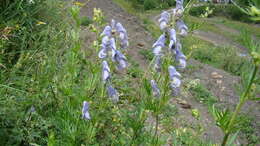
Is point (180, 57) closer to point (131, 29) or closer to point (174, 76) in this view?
point (174, 76)

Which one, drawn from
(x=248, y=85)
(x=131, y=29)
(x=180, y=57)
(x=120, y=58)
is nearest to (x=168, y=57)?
(x=180, y=57)

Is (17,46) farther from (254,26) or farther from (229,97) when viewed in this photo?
(254,26)

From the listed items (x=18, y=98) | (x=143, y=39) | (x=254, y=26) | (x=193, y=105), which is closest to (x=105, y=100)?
(x=18, y=98)

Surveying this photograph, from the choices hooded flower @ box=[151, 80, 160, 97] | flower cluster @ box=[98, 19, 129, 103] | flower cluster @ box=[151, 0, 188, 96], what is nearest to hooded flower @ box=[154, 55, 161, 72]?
flower cluster @ box=[151, 0, 188, 96]

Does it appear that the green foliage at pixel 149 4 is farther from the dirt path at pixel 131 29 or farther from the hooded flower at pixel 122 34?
the hooded flower at pixel 122 34

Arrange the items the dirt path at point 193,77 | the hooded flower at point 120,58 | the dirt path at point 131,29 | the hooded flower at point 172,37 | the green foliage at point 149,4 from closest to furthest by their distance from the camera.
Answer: the hooded flower at point 172,37 < the hooded flower at point 120,58 < the dirt path at point 193,77 < the dirt path at point 131,29 < the green foliage at point 149,4

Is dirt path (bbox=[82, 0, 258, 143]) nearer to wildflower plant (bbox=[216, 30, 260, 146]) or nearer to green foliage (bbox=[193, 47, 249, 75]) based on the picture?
green foliage (bbox=[193, 47, 249, 75])

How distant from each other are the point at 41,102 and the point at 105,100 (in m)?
0.73

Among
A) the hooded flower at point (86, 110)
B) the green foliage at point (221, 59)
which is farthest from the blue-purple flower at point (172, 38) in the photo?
the green foliage at point (221, 59)

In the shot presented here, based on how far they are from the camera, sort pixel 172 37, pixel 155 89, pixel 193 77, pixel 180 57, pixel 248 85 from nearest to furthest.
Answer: pixel 248 85, pixel 172 37, pixel 180 57, pixel 155 89, pixel 193 77

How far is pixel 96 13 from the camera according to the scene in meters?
2.53

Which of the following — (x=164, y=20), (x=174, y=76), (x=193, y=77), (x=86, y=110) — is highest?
(x=164, y=20)

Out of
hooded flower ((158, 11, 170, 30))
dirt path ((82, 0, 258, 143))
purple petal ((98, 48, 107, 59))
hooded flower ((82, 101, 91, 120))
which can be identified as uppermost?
hooded flower ((158, 11, 170, 30))

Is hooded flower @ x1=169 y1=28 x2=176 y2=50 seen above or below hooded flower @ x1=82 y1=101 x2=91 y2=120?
above
